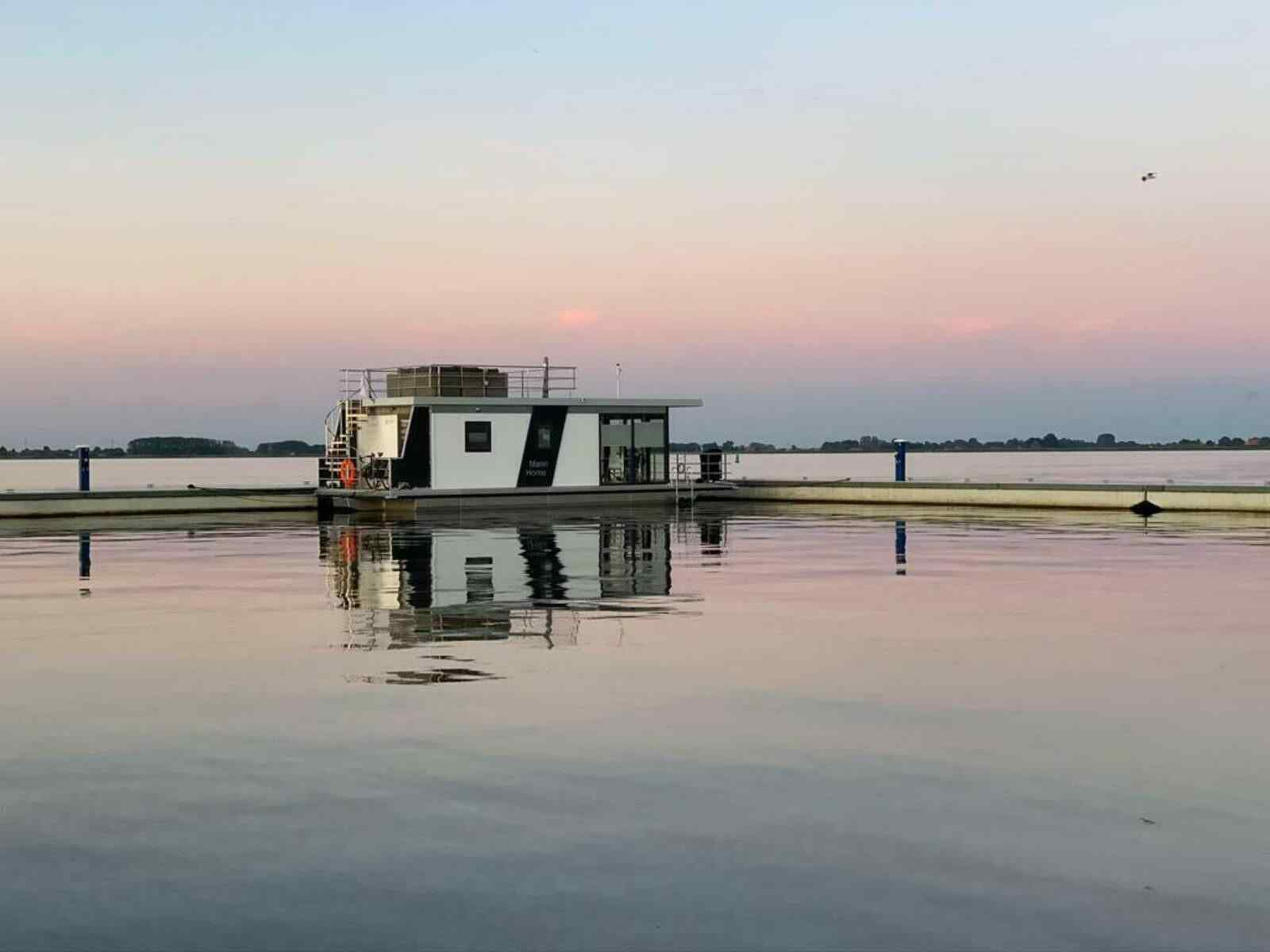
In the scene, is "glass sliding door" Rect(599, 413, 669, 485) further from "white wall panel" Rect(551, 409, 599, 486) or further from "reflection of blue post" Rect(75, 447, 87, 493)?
"reflection of blue post" Rect(75, 447, 87, 493)

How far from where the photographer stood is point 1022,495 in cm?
5312

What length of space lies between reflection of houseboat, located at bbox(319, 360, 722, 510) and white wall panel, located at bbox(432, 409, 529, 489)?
0.03 m

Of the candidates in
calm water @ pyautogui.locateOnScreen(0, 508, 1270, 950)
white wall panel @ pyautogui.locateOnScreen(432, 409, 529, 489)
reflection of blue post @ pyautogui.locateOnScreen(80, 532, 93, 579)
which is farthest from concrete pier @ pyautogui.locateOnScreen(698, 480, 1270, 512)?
calm water @ pyautogui.locateOnScreen(0, 508, 1270, 950)

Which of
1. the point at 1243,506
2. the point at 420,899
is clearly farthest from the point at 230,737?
the point at 1243,506

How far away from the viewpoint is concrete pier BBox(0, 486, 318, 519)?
49.9 m

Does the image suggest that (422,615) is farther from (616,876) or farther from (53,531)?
(53,531)

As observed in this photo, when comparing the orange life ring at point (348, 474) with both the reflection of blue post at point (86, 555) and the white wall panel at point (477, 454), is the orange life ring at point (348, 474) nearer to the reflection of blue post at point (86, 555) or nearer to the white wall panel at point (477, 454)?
the white wall panel at point (477, 454)

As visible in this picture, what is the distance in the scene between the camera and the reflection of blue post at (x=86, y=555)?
27067 mm

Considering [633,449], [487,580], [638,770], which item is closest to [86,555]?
[487,580]

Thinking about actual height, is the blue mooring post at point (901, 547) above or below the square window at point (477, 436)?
below

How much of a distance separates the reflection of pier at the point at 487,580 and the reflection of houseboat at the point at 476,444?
9.97 meters

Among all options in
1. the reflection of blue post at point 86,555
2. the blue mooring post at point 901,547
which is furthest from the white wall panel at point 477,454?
the blue mooring post at point 901,547

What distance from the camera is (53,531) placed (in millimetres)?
42312

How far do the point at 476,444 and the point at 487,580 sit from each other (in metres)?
27.0
